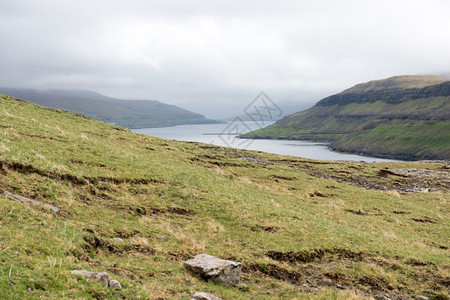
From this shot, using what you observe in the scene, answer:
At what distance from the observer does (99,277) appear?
1052 cm

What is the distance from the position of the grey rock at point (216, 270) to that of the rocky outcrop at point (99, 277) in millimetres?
3802

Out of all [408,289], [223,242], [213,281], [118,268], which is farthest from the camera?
[223,242]

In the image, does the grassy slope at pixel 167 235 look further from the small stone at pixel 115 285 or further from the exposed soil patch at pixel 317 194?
the exposed soil patch at pixel 317 194

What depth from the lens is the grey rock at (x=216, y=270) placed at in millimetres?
13469

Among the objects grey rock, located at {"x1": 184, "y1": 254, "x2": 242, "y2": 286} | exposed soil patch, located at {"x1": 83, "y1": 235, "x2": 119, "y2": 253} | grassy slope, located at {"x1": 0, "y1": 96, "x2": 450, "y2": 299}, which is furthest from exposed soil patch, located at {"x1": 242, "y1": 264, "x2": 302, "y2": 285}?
exposed soil patch, located at {"x1": 83, "y1": 235, "x2": 119, "y2": 253}

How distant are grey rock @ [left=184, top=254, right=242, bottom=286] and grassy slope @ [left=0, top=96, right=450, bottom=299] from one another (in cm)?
49

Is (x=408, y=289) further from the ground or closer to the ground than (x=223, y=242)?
closer to the ground

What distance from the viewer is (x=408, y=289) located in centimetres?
1647

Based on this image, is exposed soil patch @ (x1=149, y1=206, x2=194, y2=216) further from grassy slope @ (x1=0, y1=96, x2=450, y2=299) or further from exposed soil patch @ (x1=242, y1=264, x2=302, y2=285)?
exposed soil patch @ (x1=242, y1=264, x2=302, y2=285)

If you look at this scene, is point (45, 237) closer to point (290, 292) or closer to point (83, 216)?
point (83, 216)

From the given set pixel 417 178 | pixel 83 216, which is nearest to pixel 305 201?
pixel 83 216

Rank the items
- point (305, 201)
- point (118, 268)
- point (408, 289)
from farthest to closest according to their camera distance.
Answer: point (305, 201) < point (408, 289) < point (118, 268)

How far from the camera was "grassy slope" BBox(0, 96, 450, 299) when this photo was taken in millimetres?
11617

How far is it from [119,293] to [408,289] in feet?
46.1
